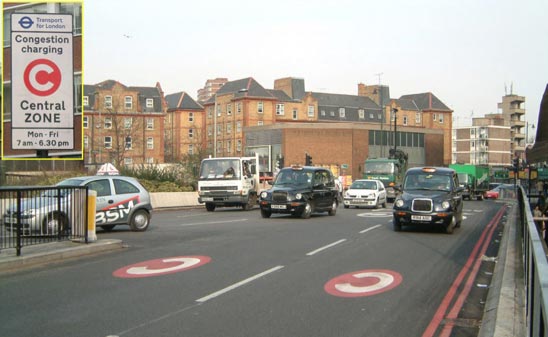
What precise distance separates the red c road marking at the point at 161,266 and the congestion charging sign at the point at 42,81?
3017 mm

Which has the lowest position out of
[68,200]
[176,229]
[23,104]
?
[176,229]

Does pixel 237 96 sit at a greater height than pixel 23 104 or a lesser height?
greater

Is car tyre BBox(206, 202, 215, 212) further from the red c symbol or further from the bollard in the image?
the red c symbol

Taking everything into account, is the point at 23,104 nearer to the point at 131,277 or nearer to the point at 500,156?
the point at 131,277

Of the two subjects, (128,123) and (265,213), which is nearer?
(265,213)

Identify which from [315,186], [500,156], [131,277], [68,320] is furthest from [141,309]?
[500,156]

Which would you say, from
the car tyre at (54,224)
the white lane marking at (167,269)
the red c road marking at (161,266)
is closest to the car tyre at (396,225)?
the red c road marking at (161,266)

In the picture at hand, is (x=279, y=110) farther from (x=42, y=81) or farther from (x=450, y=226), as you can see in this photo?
(x=42, y=81)

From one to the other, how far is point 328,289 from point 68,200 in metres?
6.21

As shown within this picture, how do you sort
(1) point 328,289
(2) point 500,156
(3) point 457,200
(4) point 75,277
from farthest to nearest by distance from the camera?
(2) point 500,156, (3) point 457,200, (4) point 75,277, (1) point 328,289

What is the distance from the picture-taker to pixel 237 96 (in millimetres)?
92625

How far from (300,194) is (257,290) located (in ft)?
43.4

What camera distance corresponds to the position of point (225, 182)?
2797 cm

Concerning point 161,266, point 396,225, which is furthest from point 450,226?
point 161,266
